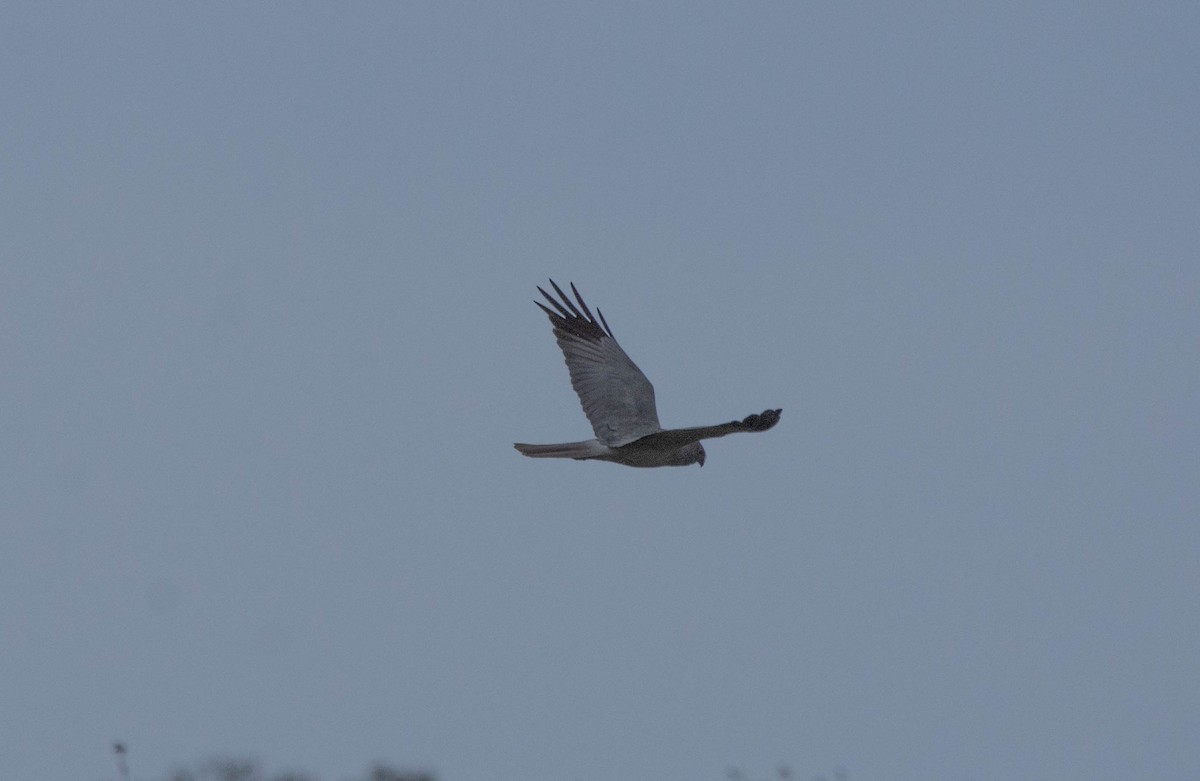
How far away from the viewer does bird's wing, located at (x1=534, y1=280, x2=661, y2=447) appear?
21.0 meters

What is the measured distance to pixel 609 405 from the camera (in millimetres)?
21453

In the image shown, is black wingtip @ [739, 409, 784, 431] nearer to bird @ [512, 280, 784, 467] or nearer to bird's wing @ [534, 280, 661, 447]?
bird @ [512, 280, 784, 467]

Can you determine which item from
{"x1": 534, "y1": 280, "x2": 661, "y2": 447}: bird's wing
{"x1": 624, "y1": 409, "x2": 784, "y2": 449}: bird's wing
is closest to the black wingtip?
{"x1": 624, "y1": 409, "x2": 784, "y2": 449}: bird's wing

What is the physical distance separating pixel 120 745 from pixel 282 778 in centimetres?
599

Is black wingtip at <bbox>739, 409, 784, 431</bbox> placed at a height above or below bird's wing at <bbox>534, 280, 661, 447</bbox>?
below

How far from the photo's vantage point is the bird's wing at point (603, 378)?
20984mm

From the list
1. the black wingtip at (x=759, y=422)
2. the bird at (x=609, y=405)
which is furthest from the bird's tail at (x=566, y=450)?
the black wingtip at (x=759, y=422)

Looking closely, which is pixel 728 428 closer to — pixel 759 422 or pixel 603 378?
pixel 759 422

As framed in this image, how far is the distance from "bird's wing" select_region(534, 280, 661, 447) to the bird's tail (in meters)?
0.18

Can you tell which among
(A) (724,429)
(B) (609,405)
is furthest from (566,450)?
(A) (724,429)

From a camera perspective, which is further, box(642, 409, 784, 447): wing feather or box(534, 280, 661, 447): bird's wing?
box(534, 280, 661, 447): bird's wing

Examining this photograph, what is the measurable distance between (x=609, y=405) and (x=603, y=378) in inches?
24.4

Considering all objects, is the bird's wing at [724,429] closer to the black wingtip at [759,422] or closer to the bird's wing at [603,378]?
the black wingtip at [759,422]

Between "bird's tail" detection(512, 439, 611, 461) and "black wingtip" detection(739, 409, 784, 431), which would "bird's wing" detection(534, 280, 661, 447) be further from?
"black wingtip" detection(739, 409, 784, 431)
